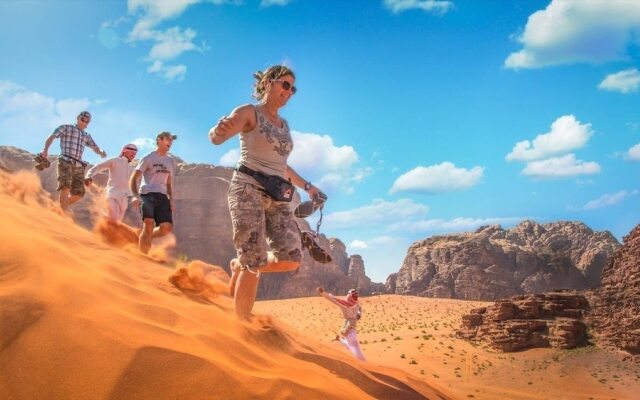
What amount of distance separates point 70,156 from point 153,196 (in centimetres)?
224

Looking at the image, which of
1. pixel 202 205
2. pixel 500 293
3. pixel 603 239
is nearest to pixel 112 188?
pixel 500 293

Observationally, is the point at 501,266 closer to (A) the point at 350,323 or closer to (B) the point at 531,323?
(B) the point at 531,323

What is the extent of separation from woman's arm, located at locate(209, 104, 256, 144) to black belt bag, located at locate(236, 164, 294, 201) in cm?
30

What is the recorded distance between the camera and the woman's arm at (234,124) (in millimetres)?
4012

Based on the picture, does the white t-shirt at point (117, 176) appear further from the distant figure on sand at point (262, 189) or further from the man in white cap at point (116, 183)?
the distant figure on sand at point (262, 189)

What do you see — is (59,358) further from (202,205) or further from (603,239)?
(603,239)

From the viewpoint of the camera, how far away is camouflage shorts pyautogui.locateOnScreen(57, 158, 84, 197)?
8.05 meters

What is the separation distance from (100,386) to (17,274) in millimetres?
1078

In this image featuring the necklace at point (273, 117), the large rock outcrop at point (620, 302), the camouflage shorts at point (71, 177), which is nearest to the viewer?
the necklace at point (273, 117)

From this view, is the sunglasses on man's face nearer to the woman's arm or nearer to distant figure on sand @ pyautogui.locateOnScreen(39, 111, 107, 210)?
the woman's arm

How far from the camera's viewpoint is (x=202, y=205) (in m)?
53.4

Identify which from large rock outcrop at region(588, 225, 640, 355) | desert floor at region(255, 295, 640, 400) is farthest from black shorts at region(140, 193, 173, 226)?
large rock outcrop at region(588, 225, 640, 355)

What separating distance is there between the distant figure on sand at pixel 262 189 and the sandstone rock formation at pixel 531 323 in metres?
17.2

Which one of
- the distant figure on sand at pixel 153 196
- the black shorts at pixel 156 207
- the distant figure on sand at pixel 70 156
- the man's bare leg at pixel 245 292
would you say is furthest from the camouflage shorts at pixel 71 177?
the man's bare leg at pixel 245 292
